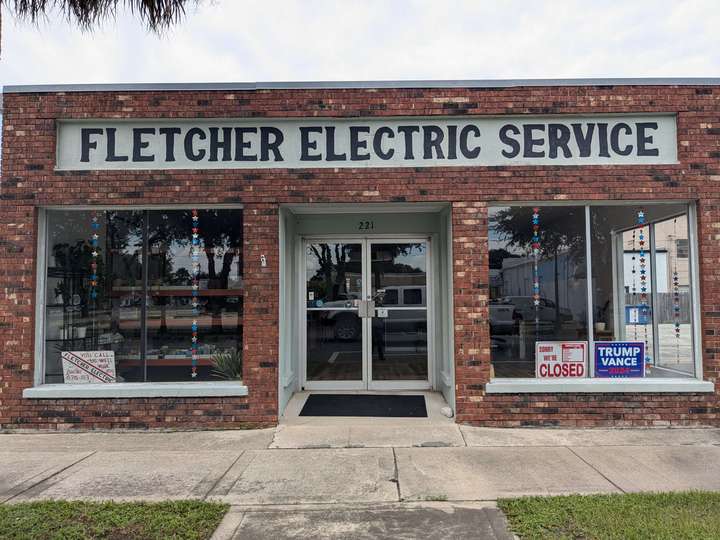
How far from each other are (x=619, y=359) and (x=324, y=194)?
4.23 metres

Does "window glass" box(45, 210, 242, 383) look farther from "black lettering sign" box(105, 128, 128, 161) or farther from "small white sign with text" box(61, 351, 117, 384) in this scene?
"black lettering sign" box(105, 128, 128, 161)

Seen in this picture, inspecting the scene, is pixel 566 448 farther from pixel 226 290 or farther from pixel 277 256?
pixel 226 290

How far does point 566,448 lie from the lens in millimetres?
5562

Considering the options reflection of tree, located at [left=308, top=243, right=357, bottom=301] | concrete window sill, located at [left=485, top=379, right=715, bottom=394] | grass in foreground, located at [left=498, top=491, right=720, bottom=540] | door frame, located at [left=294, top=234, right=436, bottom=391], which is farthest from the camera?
reflection of tree, located at [left=308, top=243, right=357, bottom=301]

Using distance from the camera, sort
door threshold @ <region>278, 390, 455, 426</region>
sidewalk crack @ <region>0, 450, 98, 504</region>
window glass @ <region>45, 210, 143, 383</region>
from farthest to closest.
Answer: window glass @ <region>45, 210, 143, 383</region>
door threshold @ <region>278, 390, 455, 426</region>
sidewalk crack @ <region>0, 450, 98, 504</region>

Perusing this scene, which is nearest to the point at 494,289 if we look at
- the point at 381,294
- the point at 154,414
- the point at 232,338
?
the point at 381,294

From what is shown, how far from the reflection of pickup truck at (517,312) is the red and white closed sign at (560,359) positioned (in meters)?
0.32

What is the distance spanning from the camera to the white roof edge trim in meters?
6.48

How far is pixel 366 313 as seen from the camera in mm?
7750

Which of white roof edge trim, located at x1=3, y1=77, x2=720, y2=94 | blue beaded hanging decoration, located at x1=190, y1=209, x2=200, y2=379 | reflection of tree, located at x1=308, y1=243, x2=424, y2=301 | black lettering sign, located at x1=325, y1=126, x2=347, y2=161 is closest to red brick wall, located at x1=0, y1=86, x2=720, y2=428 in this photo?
white roof edge trim, located at x1=3, y1=77, x2=720, y2=94

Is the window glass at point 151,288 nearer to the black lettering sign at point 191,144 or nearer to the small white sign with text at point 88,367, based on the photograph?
the small white sign with text at point 88,367

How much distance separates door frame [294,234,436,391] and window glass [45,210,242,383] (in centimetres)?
130

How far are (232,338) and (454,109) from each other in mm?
4022

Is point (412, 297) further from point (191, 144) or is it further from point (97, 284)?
point (97, 284)
